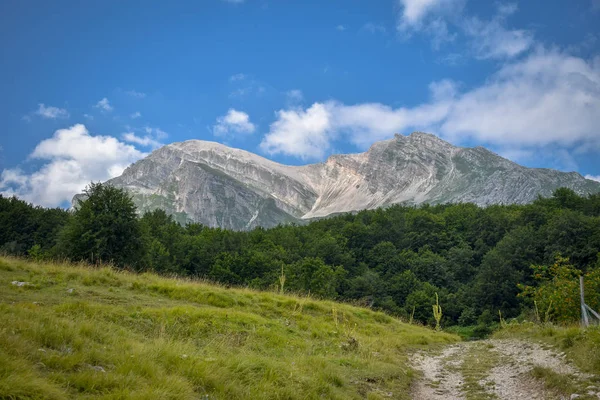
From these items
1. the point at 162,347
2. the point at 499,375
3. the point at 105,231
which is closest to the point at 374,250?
the point at 105,231

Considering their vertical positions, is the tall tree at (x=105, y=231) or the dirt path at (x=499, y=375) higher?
the tall tree at (x=105, y=231)

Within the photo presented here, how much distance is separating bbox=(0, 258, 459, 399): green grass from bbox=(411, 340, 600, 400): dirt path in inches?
34.3

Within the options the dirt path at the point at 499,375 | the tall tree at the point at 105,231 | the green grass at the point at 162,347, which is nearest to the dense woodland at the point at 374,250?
the tall tree at the point at 105,231

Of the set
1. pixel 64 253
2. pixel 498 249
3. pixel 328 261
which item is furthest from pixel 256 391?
pixel 328 261

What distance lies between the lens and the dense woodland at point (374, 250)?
113 feet

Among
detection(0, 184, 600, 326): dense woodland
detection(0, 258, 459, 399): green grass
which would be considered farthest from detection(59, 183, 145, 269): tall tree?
detection(0, 258, 459, 399): green grass

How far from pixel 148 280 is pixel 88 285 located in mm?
2750

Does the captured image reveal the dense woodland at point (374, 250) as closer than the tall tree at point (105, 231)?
No

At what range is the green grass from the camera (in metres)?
5.21

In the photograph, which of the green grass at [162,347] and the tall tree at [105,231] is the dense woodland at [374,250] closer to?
the tall tree at [105,231]

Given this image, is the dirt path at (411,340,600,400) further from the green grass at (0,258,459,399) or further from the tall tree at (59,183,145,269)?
the tall tree at (59,183,145,269)

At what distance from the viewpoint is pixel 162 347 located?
6.84 m

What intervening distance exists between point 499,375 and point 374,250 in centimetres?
7985

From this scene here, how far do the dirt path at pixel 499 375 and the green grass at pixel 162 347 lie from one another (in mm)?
870
